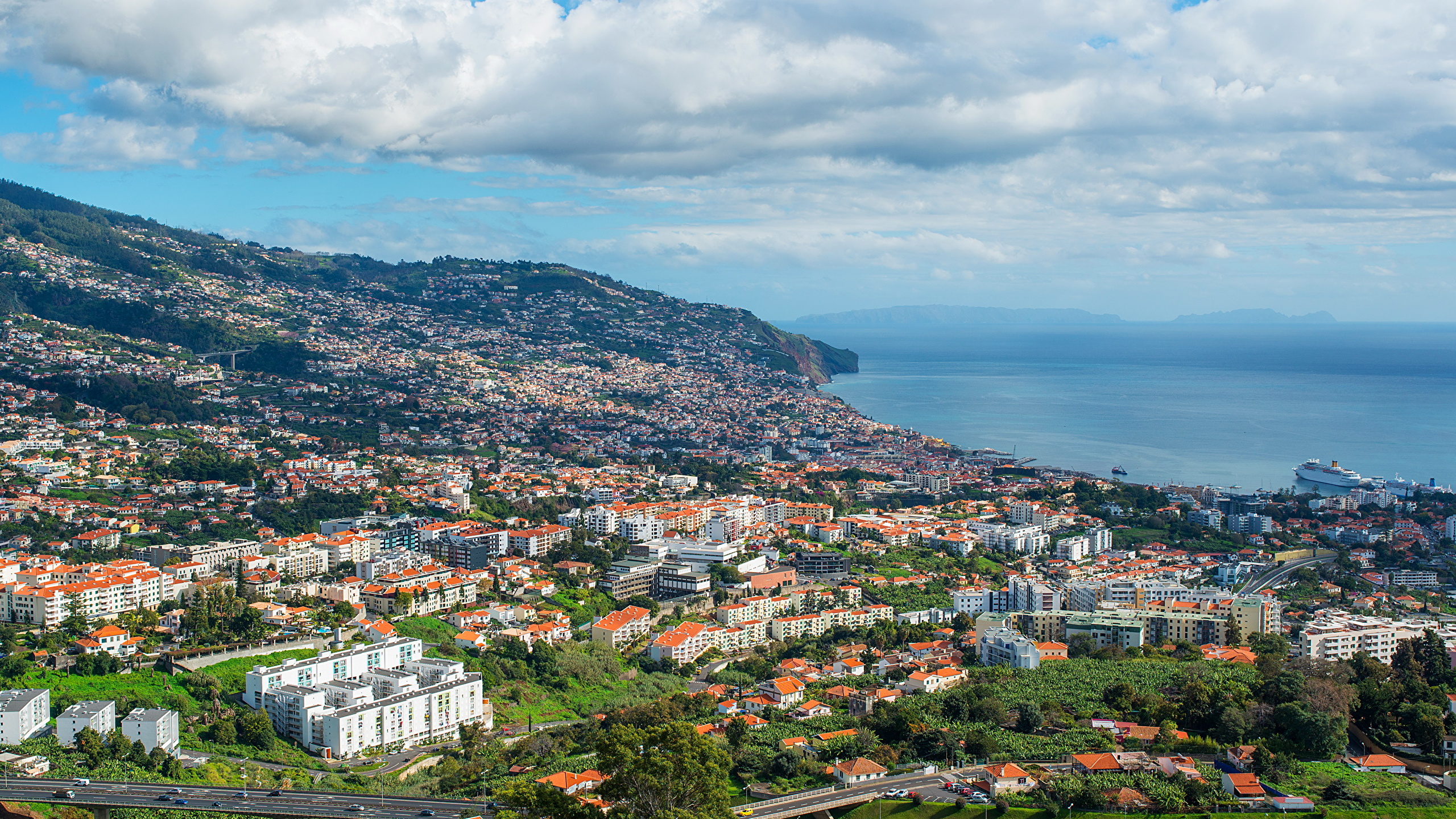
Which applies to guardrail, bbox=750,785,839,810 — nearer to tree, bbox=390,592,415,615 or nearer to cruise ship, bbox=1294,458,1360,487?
tree, bbox=390,592,415,615

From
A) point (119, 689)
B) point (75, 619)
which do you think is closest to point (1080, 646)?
point (119, 689)

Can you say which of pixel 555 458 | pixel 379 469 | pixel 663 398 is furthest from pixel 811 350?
pixel 379 469

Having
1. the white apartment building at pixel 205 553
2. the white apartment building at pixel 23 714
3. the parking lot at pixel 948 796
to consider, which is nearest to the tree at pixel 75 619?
the white apartment building at pixel 23 714

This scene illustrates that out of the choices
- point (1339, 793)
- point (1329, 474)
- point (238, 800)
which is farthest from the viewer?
point (1329, 474)

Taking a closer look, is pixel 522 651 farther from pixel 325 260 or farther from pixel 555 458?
pixel 325 260

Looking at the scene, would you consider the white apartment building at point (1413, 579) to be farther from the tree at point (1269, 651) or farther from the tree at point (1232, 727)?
the tree at point (1232, 727)

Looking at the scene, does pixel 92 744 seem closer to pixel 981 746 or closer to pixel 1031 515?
pixel 981 746
